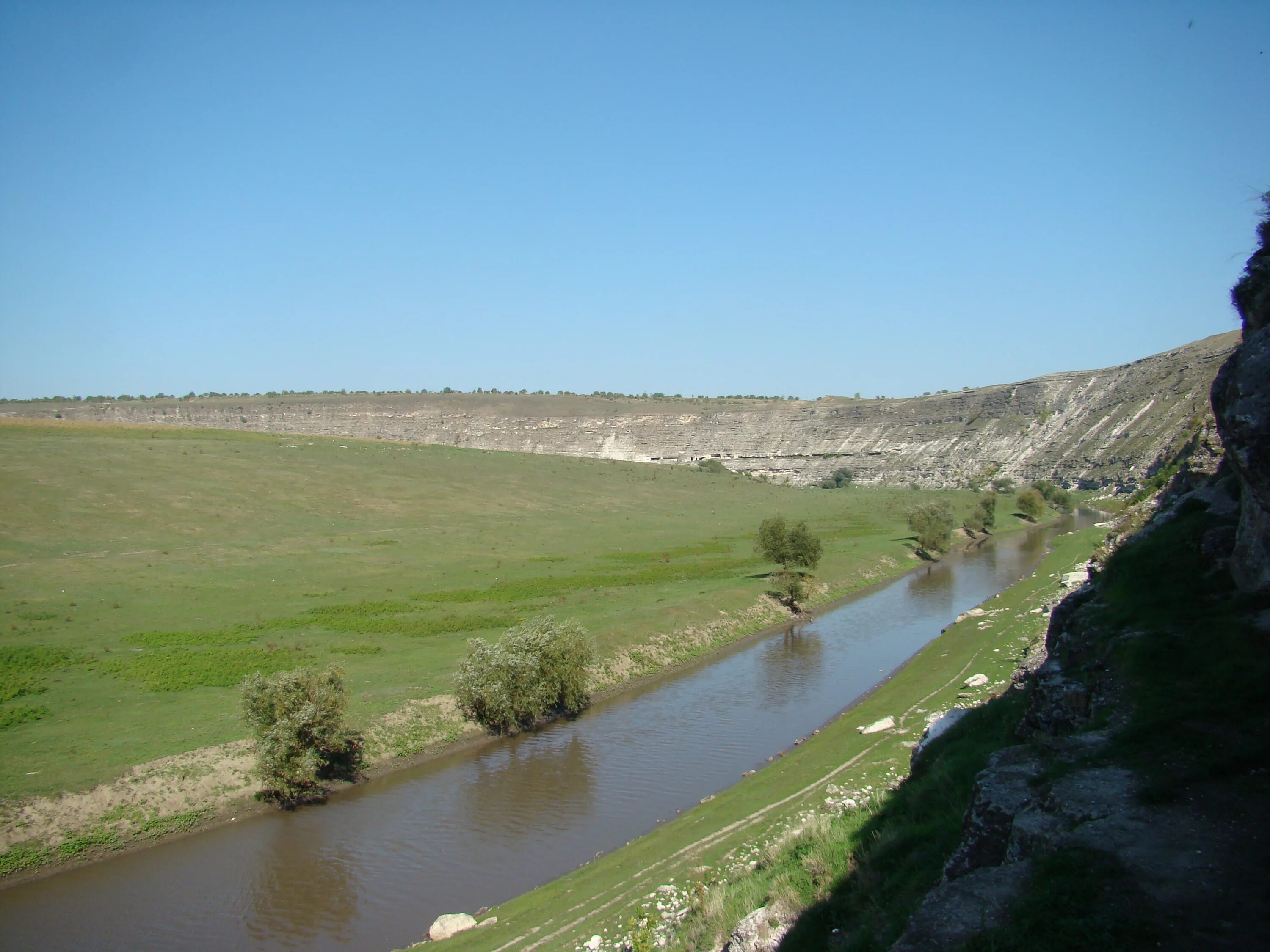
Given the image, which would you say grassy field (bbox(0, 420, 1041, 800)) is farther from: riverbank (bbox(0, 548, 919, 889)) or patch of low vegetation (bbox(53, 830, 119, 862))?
patch of low vegetation (bbox(53, 830, 119, 862))

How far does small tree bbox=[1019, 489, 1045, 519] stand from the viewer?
9244 centimetres

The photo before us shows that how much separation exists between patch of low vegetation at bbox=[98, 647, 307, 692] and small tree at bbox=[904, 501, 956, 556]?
178 feet

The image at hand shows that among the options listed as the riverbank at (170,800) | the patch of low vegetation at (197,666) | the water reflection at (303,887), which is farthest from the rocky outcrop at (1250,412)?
the patch of low vegetation at (197,666)

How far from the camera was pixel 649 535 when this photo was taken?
246ft

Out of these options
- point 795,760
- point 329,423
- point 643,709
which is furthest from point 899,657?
point 329,423

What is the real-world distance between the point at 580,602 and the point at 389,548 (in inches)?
801

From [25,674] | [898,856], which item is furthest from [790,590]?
[898,856]

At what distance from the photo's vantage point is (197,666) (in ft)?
107

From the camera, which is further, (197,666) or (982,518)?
(982,518)

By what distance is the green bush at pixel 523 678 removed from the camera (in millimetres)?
29906

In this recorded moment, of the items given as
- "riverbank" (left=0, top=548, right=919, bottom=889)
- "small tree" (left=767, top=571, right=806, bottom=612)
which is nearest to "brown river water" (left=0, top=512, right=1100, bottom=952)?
"riverbank" (left=0, top=548, right=919, bottom=889)

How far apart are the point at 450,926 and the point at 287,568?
39.3 metres

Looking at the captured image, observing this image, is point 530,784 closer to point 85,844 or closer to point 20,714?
point 85,844

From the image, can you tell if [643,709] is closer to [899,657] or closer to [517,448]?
[899,657]
